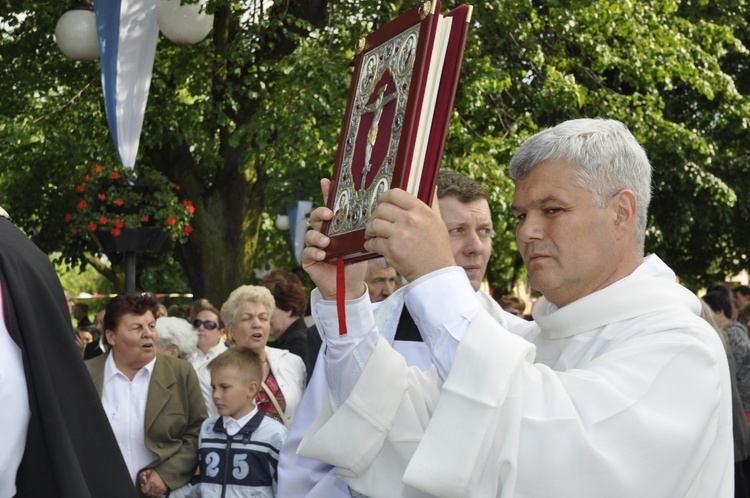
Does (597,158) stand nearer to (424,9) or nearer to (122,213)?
(424,9)

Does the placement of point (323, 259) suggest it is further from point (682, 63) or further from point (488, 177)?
point (682, 63)

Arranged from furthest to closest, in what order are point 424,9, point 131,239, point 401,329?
point 131,239, point 401,329, point 424,9

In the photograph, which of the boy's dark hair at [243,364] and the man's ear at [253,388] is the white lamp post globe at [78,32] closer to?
the boy's dark hair at [243,364]

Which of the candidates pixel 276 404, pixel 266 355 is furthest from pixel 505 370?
pixel 266 355

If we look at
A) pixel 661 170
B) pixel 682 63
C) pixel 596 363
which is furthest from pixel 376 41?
pixel 661 170

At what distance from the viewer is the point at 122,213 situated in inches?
391

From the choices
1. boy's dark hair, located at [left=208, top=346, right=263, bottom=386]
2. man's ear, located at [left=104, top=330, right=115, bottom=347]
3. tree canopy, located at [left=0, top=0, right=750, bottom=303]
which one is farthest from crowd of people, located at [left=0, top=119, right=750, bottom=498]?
tree canopy, located at [left=0, top=0, right=750, bottom=303]

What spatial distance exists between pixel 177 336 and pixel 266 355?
5.52 feet

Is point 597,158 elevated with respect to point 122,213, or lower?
lower

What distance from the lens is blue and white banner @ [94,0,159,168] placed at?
26.8 feet

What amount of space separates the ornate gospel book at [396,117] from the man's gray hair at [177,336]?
17.4 feet

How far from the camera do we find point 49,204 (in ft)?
50.2

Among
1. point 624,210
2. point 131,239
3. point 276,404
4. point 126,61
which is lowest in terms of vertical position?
point 276,404

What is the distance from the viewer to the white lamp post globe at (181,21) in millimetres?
8836
